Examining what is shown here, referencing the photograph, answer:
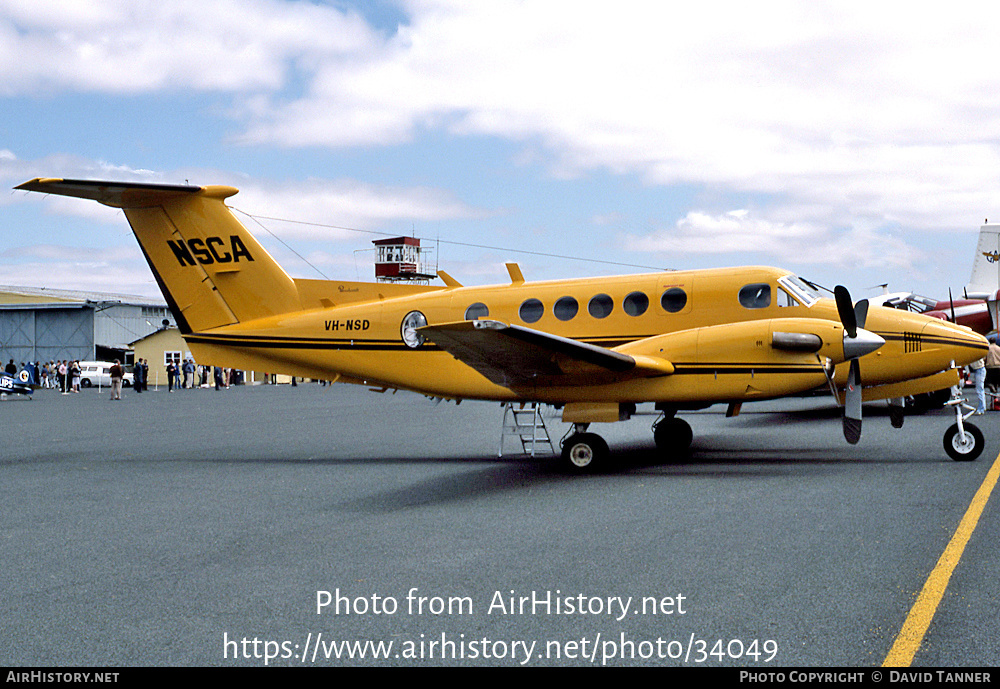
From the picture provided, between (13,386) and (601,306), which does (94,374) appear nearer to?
(13,386)

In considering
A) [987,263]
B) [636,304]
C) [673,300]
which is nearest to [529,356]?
[636,304]

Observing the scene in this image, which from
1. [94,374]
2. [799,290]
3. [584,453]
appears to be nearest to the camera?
[584,453]

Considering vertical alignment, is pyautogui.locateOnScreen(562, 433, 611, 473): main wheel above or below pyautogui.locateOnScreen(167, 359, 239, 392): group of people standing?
above

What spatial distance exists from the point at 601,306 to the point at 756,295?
2.36m

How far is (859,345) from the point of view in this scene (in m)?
10.6

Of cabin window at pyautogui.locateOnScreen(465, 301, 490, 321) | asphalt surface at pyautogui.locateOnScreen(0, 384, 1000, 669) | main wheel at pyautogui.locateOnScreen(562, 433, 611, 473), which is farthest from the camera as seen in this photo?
cabin window at pyautogui.locateOnScreen(465, 301, 490, 321)

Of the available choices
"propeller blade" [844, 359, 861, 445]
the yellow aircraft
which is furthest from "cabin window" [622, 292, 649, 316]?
"propeller blade" [844, 359, 861, 445]

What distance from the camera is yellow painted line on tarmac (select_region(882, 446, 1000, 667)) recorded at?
405 cm

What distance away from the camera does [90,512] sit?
8594 mm

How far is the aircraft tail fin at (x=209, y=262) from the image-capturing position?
47.3 feet

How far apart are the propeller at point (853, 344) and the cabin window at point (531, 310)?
175 inches

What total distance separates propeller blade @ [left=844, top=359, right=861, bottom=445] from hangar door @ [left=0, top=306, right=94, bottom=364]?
6685 centimetres

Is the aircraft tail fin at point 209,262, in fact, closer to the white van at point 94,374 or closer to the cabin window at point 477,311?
the cabin window at point 477,311

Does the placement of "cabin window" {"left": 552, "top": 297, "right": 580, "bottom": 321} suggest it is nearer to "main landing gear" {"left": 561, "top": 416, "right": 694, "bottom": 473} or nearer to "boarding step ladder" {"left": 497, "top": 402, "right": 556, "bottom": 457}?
"boarding step ladder" {"left": 497, "top": 402, "right": 556, "bottom": 457}
